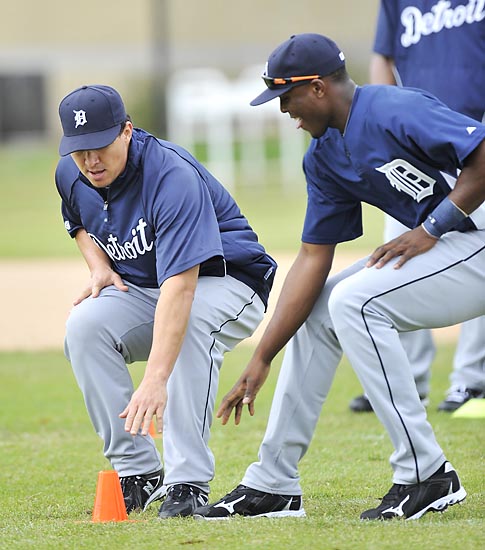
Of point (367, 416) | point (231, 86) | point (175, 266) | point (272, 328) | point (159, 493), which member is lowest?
point (231, 86)

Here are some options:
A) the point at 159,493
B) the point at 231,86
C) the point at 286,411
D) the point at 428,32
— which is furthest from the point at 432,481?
the point at 231,86

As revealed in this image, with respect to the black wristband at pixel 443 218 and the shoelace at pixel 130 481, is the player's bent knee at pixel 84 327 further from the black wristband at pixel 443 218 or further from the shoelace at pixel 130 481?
the black wristband at pixel 443 218

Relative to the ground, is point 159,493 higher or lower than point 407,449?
lower

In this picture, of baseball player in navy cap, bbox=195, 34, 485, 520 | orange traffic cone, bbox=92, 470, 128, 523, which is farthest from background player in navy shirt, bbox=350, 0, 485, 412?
orange traffic cone, bbox=92, 470, 128, 523

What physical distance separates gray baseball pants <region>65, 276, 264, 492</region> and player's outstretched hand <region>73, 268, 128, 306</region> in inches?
1.3

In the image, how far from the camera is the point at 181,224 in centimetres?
417

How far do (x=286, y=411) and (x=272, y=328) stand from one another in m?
0.33

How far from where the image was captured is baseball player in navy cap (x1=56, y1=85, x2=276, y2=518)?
13.5ft

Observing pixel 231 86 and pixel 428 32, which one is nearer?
pixel 428 32

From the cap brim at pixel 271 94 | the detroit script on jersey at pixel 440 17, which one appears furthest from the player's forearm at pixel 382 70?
the cap brim at pixel 271 94

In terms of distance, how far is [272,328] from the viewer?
4.35 m

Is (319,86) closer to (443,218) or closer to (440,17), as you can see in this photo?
(443,218)

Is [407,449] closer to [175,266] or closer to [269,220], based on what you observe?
[175,266]

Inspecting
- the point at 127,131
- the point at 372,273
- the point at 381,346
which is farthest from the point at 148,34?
the point at 381,346
